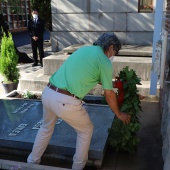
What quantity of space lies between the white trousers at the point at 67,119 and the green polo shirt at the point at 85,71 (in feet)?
0.40

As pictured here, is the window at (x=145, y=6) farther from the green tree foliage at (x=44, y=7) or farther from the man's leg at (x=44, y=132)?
the green tree foliage at (x=44, y=7)

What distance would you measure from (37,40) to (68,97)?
22.3ft

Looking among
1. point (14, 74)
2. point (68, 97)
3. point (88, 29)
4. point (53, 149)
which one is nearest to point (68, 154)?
point (53, 149)

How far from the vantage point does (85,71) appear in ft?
8.86

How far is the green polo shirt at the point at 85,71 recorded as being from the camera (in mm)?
2641

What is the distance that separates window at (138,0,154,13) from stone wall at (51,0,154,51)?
131 millimetres

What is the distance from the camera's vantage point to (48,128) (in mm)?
3119

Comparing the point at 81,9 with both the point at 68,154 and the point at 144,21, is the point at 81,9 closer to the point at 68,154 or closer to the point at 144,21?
the point at 144,21

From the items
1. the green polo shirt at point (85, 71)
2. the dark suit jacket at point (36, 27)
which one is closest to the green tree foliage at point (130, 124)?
the green polo shirt at point (85, 71)

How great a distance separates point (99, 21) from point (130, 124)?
6.00 metres

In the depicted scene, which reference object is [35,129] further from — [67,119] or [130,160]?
[130,160]

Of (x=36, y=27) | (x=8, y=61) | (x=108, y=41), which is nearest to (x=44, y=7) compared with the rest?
(x=36, y=27)

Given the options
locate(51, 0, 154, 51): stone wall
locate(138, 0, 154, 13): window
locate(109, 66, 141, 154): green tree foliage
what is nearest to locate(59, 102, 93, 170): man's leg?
locate(109, 66, 141, 154): green tree foliage

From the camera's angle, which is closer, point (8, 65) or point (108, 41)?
point (108, 41)
